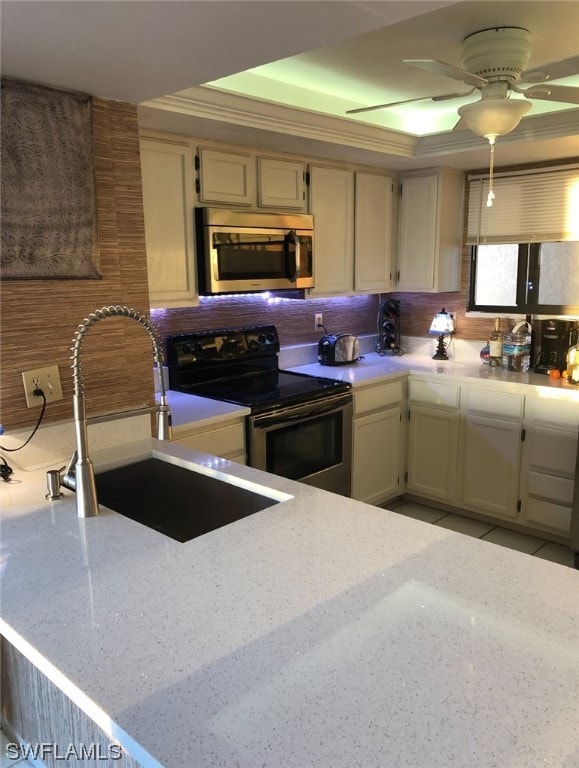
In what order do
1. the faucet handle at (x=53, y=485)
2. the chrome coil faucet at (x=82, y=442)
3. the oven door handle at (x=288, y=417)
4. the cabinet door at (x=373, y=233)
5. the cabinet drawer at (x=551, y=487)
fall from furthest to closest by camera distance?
the cabinet door at (x=373, y=233) < the cabinet drawer at (x=551, y=487) < the oven door handle at (x=288, y=417) < the faucet handle at (x=53, y=485) < the chrome coil faucet at (x=82, y=442)

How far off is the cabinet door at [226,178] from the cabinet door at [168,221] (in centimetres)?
8

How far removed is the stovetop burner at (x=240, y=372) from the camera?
296cm

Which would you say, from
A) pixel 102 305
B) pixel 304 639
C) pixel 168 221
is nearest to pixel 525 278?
pixel 168 221

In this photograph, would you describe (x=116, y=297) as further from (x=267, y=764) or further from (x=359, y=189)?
(x=359, y=189)

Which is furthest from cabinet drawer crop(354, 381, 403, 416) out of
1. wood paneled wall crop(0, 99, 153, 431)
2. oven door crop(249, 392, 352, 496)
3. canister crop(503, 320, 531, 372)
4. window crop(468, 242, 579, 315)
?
wood paneled wall crop(0, 99, 153, 431)

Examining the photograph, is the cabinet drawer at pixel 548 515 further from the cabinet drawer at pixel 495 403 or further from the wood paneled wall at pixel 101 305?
the wood paneled wall at pixel 101 305

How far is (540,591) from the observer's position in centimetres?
108

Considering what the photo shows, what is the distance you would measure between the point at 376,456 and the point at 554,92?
7.05 feet

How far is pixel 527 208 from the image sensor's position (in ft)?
12.0

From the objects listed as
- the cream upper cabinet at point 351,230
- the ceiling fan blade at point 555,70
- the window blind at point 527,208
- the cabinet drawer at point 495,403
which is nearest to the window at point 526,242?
the window blind at point 527,208

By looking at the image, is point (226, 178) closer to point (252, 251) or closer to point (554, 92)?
point (252, 251)

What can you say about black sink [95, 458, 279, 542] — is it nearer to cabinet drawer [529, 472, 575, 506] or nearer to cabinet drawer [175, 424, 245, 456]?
cabinet drawer [175, 424, 245, 456]

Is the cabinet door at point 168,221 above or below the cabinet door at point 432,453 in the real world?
Answer: above

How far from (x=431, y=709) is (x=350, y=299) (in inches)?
139
